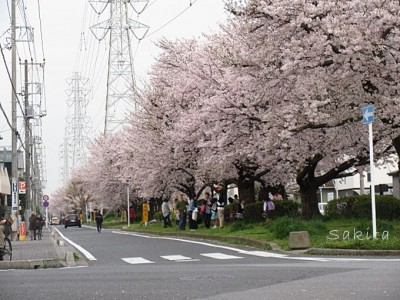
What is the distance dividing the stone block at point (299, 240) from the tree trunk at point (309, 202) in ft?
30.1

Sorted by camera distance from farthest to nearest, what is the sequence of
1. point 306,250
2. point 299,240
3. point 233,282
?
point 299,240 < point 306,250 < point 233,282

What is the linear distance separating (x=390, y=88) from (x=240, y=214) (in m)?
13.5

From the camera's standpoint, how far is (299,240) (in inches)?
727

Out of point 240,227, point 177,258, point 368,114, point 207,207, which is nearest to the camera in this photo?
point 368,114

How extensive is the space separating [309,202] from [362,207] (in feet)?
7.83

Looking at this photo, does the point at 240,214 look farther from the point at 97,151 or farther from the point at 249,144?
the point at 97,151

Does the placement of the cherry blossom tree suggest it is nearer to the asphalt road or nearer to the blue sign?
the blue sign

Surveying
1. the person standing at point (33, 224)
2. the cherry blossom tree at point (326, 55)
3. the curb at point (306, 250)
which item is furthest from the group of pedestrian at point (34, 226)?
the cherry blossom tree at point (326, 55)

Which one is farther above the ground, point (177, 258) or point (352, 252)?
point (352, 252)

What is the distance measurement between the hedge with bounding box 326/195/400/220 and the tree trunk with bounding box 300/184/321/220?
0.76 meters

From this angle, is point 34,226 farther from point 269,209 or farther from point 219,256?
point 219,256

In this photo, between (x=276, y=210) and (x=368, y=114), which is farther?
(x=276, y=210)

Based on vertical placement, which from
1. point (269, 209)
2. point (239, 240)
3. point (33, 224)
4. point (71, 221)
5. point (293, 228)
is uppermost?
point (269, 209)

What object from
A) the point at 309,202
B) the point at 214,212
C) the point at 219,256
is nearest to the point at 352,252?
the point at 219,256
